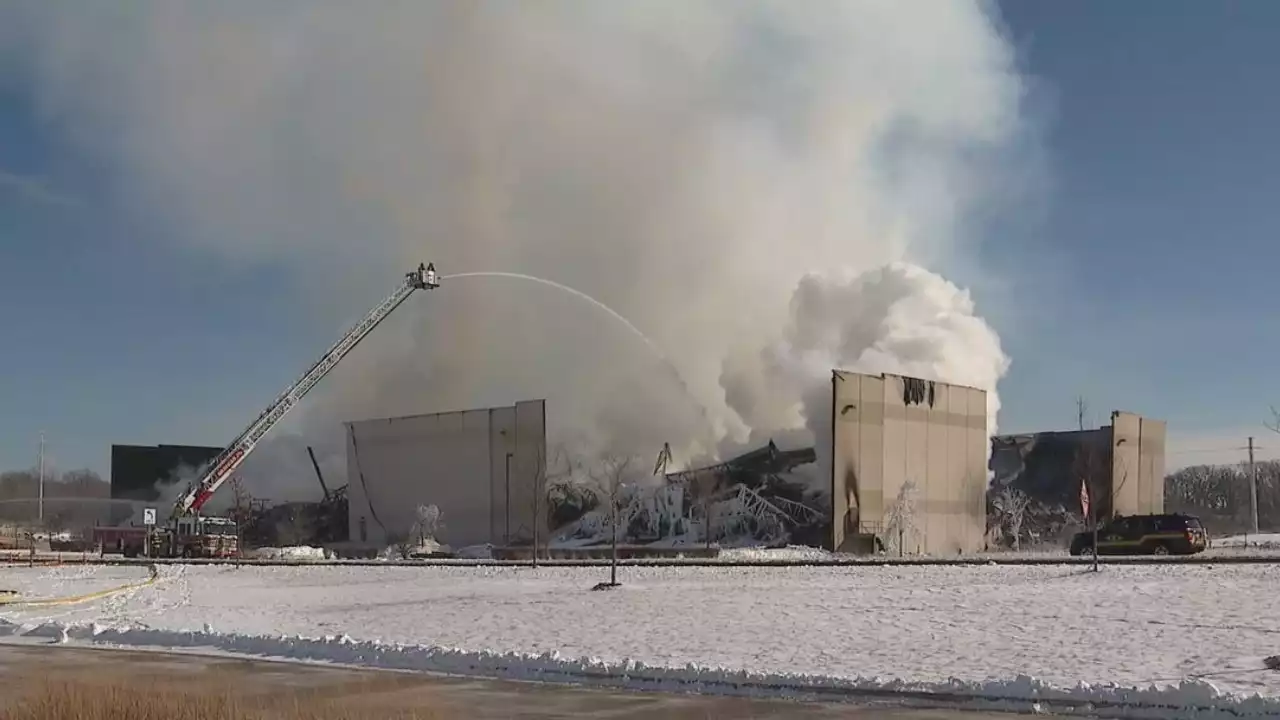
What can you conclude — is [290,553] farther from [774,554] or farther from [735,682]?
[735,682]

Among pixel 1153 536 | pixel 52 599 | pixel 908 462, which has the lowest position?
pixel 52 599

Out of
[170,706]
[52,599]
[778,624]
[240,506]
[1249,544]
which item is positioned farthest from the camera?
[240,506]

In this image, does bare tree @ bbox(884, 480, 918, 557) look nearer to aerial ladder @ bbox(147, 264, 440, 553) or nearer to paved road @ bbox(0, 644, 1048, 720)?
aerial ladder @ bbox(147, 264, 440, 553)

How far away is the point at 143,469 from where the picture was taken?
11950 centimetres

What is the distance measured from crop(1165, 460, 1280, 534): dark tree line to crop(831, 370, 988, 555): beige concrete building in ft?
188

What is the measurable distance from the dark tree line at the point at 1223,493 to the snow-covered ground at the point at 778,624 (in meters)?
104

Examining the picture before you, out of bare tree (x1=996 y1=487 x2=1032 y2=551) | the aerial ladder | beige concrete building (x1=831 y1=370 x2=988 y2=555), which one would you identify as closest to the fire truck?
the aerial ladder

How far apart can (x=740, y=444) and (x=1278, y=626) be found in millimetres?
75271

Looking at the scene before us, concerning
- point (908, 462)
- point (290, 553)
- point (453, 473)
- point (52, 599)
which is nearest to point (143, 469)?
point (453, 473)

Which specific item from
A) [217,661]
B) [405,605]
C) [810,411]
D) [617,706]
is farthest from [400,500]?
[617,706]

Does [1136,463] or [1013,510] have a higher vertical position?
[1136,463]

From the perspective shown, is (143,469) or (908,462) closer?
(908,462)

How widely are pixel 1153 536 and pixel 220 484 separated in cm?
4771

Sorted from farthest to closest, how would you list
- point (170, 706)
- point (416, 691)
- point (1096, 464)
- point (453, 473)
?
point (453, 473) → point (1096, 464) → point (416, 691) → point (170, 706)
